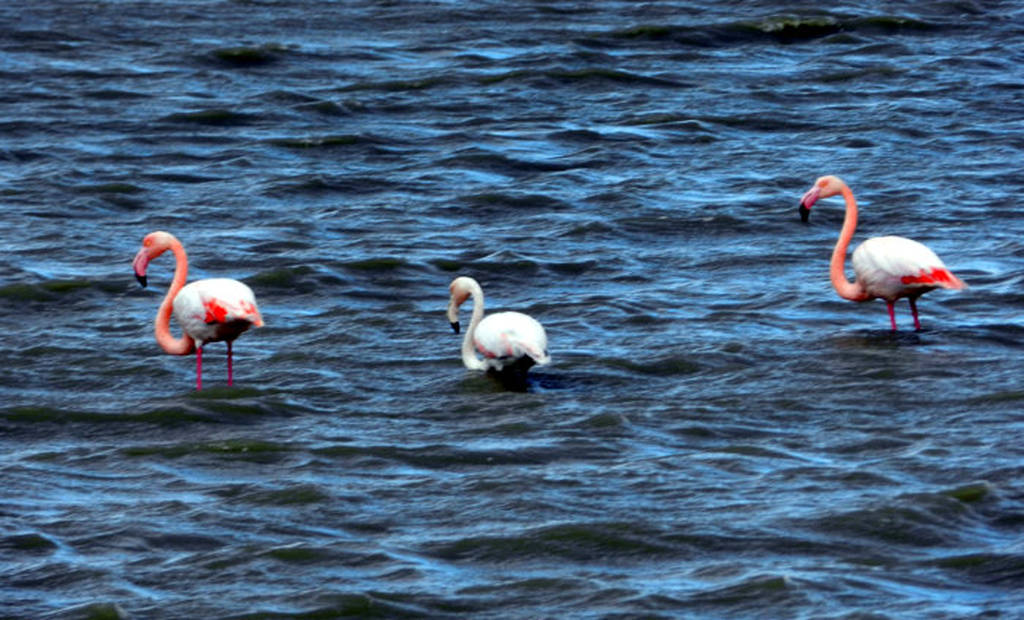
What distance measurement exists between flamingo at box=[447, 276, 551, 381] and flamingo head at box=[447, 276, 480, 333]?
0.40 m

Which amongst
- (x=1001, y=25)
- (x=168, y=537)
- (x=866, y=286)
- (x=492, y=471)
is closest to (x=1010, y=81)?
(x=1001, y=25)

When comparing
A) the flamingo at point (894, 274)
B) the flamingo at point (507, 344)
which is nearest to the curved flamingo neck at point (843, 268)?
the flamingo at point (894, 274)

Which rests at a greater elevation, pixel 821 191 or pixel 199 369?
pixel 821 191

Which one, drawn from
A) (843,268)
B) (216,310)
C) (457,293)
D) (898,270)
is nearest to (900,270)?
(898,270)

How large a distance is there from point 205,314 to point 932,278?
4592 mm

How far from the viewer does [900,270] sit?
12.2 metres

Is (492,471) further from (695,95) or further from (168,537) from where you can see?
(695,95)

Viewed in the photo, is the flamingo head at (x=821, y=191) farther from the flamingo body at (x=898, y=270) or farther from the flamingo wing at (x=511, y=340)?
the flamingo wing at (x=511, y=340)

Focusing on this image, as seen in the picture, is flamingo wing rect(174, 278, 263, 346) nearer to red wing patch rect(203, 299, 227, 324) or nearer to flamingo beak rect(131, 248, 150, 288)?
red wing patch rect(203, 299, 227, 324)

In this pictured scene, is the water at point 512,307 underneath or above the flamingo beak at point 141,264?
underneath

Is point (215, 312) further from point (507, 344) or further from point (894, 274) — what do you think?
point (894, 274)

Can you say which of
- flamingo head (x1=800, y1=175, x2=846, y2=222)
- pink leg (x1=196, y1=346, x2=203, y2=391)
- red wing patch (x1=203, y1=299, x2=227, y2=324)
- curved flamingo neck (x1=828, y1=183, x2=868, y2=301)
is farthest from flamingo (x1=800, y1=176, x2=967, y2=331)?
pink leg (x1=196, y1=346, x2=203, y2=391)

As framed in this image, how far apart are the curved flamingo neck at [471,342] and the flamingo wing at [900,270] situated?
2.53 m

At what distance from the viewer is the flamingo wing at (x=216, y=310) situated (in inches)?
452
